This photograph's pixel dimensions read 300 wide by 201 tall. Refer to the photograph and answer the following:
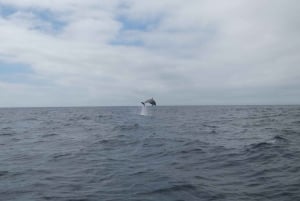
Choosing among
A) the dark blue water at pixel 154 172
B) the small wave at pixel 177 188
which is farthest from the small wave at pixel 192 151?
the small wave at pixel 177 188

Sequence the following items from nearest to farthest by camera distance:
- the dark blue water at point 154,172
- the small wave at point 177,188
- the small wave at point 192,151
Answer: the dark blue water at point 154,172, the small wave at point 177,188, the small wave at point 192,151

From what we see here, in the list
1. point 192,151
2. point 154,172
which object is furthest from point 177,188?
point 192,151

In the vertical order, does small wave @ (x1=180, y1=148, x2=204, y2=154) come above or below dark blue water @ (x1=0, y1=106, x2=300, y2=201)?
above

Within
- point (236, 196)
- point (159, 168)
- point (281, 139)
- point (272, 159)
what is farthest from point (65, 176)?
point (281, 139)

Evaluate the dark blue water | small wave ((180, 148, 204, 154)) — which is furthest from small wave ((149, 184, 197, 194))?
small wave ((180, 148, 204, 154))

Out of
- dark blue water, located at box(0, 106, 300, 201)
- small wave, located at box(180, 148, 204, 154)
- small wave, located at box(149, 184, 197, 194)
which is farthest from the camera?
small wave, located at box(180, 148, 204, 154)

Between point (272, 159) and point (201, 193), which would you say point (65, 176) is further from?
point (272, 159)

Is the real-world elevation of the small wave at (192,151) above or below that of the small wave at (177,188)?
above

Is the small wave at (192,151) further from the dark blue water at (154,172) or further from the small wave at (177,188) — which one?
the small wave at (177,188)

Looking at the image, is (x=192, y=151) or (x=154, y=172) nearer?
(x=154, y=172)

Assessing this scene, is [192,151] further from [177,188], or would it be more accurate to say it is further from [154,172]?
[177,188]

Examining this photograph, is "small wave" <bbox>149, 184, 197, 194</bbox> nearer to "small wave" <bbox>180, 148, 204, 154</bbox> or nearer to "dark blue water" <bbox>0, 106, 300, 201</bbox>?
"dark blue water" <bbox>0, 106, 300, 201</bbox>

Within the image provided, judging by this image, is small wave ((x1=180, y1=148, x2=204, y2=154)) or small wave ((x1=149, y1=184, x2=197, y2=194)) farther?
small wave ((x1=180, y1=148, x2=204, y2=154))

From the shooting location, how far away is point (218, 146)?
63.6ft
